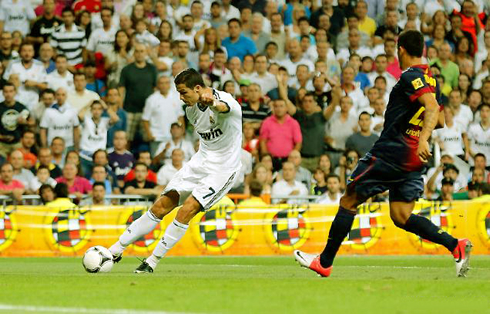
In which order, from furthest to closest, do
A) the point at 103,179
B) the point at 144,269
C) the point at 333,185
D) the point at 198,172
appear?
the point at 103,179
the point at 333,185
the point at 198,172
the point at 144,269

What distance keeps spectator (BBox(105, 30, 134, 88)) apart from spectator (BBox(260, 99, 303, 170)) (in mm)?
3132

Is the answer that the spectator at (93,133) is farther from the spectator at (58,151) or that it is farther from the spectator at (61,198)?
the spectator at (61,198)

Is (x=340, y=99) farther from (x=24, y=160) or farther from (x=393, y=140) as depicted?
(x=393, y=140)

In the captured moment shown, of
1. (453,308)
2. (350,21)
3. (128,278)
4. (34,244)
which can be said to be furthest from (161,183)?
(453,308)

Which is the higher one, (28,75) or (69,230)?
(28,75)

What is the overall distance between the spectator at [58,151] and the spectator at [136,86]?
1527 millimetres

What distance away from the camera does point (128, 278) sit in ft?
35.6

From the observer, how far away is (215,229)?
17891mm

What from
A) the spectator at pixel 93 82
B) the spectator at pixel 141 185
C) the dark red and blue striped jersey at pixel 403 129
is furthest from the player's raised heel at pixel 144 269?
the spectator at pixel 93 82

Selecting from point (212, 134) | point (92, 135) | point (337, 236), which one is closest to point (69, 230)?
point (92, 135)

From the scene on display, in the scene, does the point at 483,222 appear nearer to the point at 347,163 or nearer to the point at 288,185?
the point at 347,163

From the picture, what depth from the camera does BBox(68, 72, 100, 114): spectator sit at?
67.9 feet

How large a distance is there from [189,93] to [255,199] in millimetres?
6528

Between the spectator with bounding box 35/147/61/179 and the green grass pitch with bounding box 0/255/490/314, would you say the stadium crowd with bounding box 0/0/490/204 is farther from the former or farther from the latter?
the green grass pitch with bounding box 0/255/490/314
